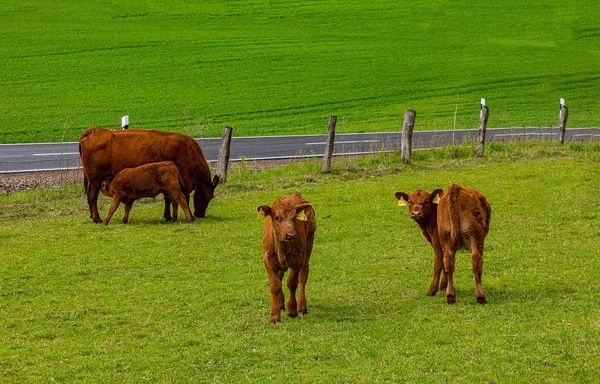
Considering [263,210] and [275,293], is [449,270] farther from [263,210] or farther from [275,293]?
[263,210]

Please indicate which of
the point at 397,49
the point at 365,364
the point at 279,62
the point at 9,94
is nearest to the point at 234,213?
the point at 365,364

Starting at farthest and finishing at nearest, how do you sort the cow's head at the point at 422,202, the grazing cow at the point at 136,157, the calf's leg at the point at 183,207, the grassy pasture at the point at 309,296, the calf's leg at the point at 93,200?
the grazing cow at the point at 136,157 → the calf's leg at the point at 93,200 → the calf's leg at the point at 183,207 → the cow's head at the point at 422,202 → the grassy pasture at the point at 309,296

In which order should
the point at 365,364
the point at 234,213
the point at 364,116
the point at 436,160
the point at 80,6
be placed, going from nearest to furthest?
the point at 365,364 → the point at 234,213 → the point at 436,160 → the point at 364,116 → the point at 80,6

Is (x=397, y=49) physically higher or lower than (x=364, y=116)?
higher

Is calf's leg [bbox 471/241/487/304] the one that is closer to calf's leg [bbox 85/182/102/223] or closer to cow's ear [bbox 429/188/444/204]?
cow's ear [bbox 429/188/444/204]

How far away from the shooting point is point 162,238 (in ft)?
60.5

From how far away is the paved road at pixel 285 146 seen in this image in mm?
29531

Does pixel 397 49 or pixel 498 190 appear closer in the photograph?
pixel 498 190

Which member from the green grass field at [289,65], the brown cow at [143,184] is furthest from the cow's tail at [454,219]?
the green grass field at [289,65]

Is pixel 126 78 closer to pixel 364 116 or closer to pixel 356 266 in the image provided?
pixel 364 116

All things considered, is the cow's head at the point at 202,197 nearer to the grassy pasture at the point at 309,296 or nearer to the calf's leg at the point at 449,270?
the grassy pasture at the point at 309,296

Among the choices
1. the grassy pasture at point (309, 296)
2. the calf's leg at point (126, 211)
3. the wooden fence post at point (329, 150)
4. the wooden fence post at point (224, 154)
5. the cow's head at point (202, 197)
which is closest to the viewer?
the grassy pasture at point (309, 296)

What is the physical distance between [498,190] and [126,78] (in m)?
28.7

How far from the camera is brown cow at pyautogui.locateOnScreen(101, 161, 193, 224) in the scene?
19.6 m
